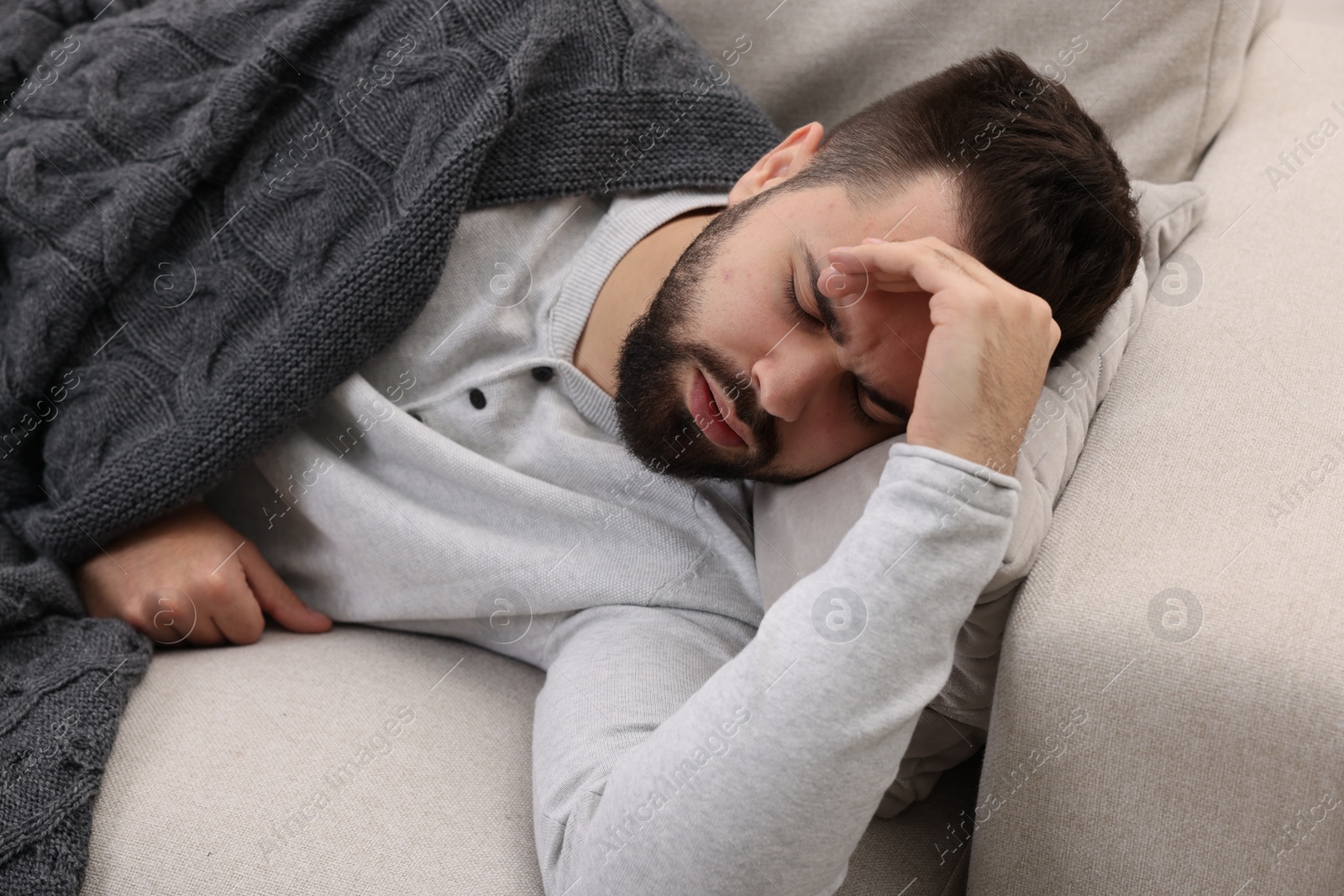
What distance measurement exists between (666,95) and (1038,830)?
2.72 feet

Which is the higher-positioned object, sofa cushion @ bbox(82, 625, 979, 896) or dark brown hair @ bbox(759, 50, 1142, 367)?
dark brown hair @ bbox(759, 50, 1142, 367)

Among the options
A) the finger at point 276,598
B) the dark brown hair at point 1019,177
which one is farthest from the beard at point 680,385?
the finger at point 276,598

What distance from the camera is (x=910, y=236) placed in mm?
882

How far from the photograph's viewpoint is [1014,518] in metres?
0.74

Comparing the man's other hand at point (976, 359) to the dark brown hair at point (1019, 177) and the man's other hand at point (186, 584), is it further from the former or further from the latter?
the man's other hand at point (186, 584)

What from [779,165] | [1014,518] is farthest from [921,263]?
[779,165]

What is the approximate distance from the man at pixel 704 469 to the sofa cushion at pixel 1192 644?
0.09 meters

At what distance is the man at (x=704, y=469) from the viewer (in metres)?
0.71

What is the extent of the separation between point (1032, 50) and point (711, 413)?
625mm

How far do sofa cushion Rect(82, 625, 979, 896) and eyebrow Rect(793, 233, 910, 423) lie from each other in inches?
15.5

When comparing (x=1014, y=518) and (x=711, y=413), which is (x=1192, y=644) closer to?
(x=1014, y=518)

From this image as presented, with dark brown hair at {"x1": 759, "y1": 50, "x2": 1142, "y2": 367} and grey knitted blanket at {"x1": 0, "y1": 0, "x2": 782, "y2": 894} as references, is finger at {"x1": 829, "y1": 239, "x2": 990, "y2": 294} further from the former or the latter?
grey knitted blanket at {"x1": 0, "y1": 0, "x2": 782, "y2": 894}

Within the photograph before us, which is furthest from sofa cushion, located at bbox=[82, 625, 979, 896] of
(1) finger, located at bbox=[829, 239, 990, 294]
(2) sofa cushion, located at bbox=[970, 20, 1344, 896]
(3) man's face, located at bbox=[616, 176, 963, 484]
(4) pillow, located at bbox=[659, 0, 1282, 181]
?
(4) pillow, located at bbox=[659, 0, 1282, 181]

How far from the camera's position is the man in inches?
28.1
